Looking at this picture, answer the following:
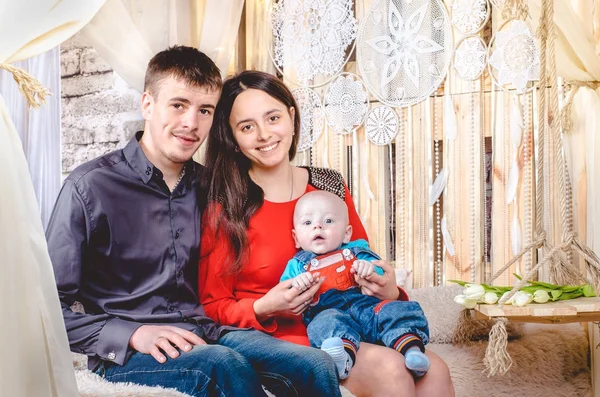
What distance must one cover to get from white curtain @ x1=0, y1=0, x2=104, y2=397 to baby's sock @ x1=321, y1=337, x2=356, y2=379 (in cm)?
62

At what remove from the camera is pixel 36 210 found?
5.27 feet

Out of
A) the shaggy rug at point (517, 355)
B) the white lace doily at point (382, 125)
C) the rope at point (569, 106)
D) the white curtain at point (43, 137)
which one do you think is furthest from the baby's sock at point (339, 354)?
the white curtain at point (43, 137)

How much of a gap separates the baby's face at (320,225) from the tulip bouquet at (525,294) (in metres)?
0.40

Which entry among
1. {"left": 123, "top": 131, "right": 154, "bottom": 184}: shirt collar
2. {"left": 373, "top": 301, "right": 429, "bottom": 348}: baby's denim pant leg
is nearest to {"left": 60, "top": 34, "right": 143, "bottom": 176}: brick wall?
{"left": 123, "top": 131, "right": 154, "bottom": 184}: shirt collar

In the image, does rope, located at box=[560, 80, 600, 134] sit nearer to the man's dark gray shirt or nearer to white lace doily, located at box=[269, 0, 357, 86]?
white lace doily, located at box=[269, 0, 357, 86]

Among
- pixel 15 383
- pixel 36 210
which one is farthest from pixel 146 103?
pixel 15 383

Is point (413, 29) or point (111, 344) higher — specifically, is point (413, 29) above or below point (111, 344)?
above

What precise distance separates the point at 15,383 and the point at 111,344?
286 millimetres

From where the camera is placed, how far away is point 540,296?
1.94m

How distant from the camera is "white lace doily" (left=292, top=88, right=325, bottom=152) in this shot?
3.12m

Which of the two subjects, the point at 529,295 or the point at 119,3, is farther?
the point at 119,3

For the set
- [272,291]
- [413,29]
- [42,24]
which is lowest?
[272,291]

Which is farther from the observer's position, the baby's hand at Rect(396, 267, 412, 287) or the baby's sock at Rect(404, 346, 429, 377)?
the baby's hand at Rect(396, 267, 412, 287)

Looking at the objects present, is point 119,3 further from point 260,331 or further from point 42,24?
point 260,331
